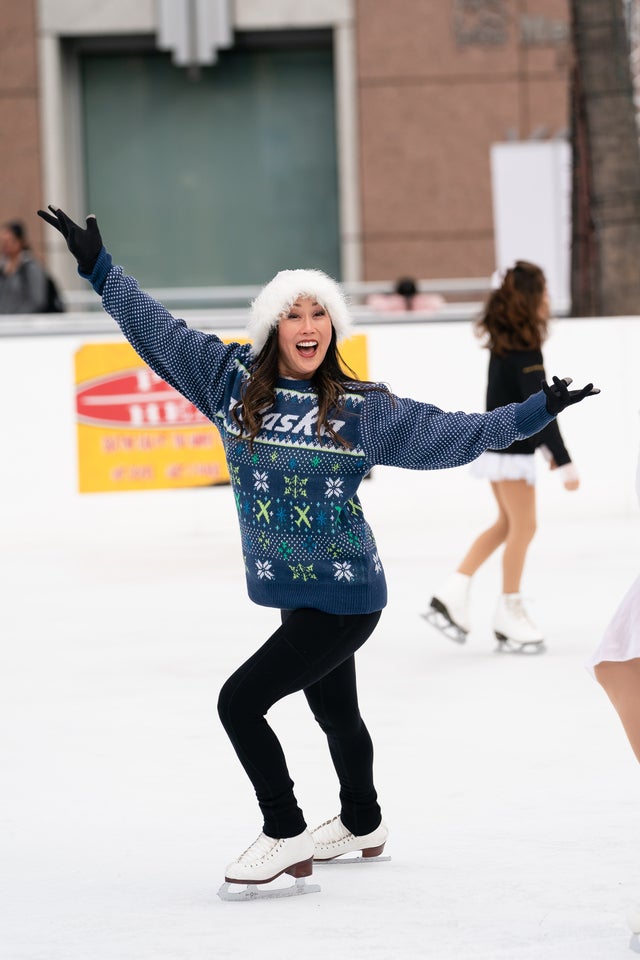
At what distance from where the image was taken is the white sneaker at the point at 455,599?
6516 millimetres

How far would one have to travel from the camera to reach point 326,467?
3451mm

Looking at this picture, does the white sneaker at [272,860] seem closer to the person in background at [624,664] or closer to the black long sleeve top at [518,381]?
the person in background at [624,664]


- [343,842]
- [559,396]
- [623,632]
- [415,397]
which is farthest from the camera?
[415,397]

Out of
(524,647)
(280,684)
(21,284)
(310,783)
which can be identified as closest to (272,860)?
(280,684)

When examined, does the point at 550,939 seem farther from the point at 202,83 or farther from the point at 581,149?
the point at 202,83

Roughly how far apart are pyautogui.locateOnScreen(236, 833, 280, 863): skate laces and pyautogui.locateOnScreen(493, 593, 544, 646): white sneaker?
3001 millimetres

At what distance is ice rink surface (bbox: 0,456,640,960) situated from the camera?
10.8 ft

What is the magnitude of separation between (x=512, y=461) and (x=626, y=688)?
3221 mm

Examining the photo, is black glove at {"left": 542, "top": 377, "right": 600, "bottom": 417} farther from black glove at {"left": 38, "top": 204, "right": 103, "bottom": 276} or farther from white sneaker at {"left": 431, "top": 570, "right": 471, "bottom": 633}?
white sneaker at {"left": 431, "top": 570, "right": 471, "bottom": 633}

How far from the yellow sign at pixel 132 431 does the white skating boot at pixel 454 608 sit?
148 inches

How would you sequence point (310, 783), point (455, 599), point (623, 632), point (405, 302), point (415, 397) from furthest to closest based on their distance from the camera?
point (405, 302) < point (415, 397) < point (455, 599) < point (310, 783) < point (623, 632)

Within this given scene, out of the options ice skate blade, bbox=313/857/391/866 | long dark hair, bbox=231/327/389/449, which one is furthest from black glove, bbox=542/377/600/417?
ice skate blade, bbox=313/857/391/866

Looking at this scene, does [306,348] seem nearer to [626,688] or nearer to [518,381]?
[626,688]

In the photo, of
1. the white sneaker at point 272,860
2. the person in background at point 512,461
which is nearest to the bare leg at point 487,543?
the person in background at point 512,461
